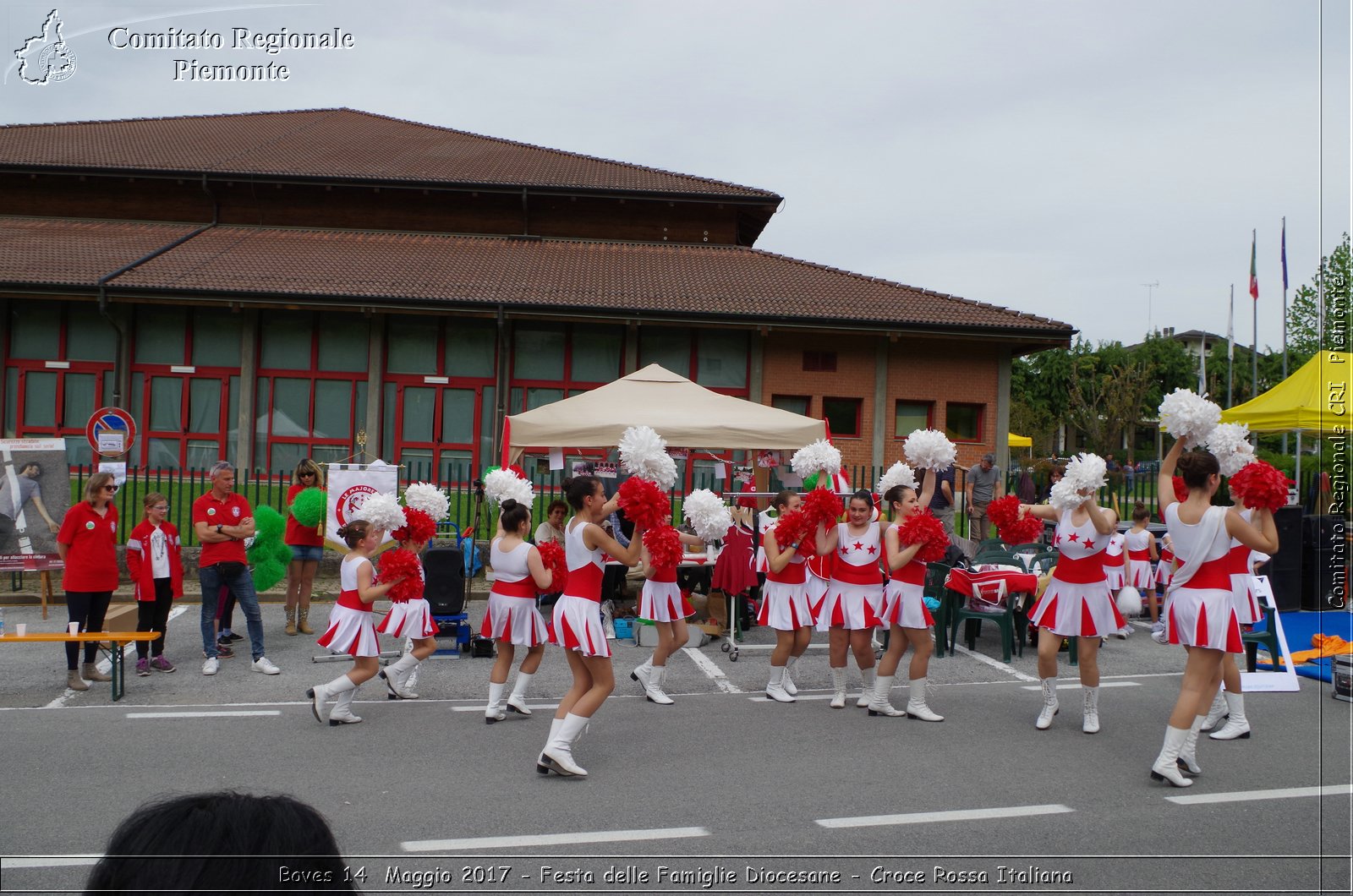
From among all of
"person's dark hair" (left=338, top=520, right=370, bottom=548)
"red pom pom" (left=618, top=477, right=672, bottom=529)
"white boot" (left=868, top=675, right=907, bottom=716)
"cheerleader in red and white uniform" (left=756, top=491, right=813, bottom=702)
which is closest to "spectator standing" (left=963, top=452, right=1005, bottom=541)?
"cheerleader in red and white uniform" (left=756, top=491, right=813, bottom=702)

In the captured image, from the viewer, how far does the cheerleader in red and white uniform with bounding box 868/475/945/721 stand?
24.8 ft

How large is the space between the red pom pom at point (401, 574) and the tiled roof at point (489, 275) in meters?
14.1

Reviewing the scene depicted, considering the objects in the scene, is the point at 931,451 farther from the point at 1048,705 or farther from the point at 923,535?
the point at 1048,705

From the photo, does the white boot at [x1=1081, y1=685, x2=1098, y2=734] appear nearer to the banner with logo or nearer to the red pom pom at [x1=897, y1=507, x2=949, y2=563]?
the red pom pom at [x1=897, y1=507, x2=949, y2=563]

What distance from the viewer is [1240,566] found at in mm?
6270

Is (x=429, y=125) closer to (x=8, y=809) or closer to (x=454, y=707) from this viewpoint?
(x=454, y=707)

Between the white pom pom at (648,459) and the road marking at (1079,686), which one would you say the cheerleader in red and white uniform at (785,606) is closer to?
the white pom pom at (648,459)

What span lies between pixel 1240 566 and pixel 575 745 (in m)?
4.49

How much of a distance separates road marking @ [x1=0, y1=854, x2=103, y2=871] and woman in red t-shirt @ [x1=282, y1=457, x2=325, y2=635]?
651 cm

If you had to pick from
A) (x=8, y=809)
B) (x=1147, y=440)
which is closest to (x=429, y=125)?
(x=8, y=809)

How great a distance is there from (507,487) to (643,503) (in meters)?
2.17

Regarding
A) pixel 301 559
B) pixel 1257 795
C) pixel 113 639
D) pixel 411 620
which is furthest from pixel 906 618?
pixel 301 559

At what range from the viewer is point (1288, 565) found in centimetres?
1292

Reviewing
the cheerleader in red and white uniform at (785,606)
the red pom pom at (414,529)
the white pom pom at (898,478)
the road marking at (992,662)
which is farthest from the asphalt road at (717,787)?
the white pom pom at (898,478)
